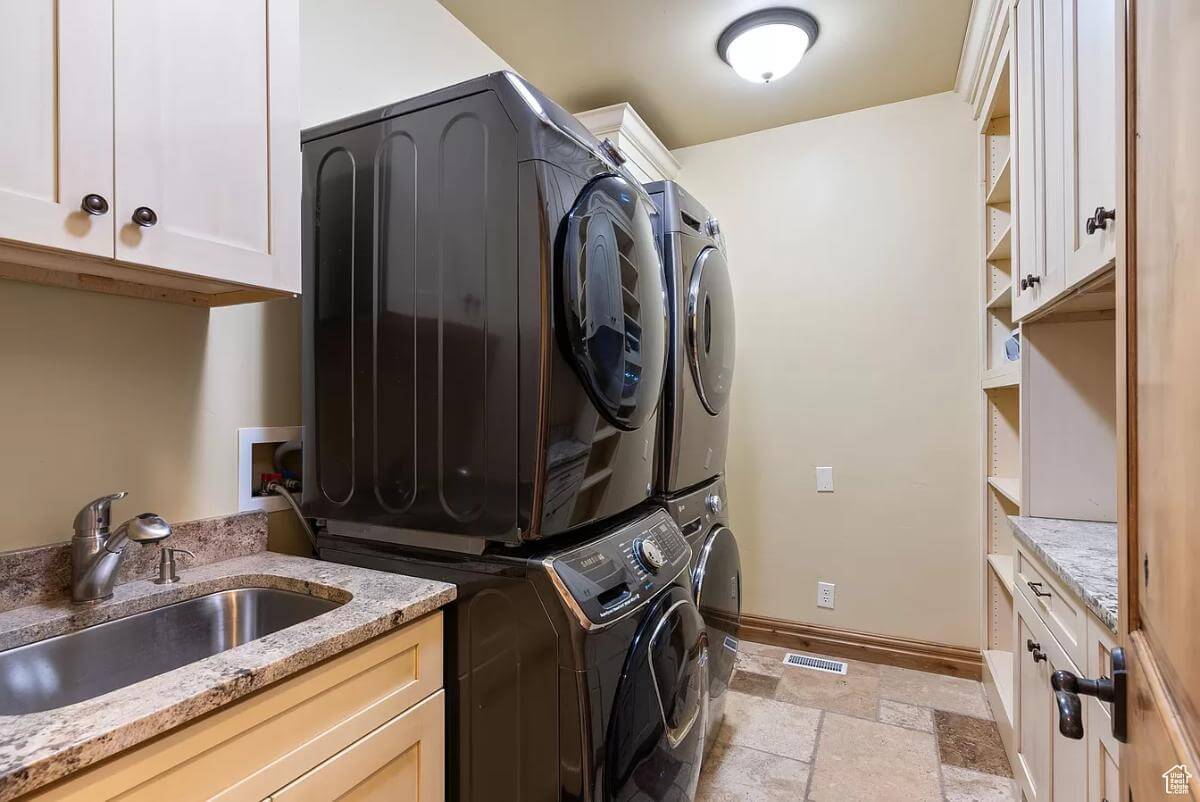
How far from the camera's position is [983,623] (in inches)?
101

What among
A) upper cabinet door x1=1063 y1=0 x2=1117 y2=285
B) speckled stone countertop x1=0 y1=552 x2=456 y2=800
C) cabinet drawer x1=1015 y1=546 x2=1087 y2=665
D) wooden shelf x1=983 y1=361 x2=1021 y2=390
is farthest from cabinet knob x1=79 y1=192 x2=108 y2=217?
wooden shelf x1=983 y1=361 x2=1021 y2=390

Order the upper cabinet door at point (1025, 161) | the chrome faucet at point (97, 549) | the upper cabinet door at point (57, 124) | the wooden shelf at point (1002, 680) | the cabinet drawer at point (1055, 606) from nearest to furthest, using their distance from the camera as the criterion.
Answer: the upper cabinet door at point (57, 124) → the chrome faucet at point (97, 549) → the cabinet drawer at point (1055, 606) → the upper cabinet door at point (1025, 161) → the wooden shelf at point (1002, 680)

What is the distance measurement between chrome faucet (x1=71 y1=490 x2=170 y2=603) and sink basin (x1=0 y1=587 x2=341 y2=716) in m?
0.07

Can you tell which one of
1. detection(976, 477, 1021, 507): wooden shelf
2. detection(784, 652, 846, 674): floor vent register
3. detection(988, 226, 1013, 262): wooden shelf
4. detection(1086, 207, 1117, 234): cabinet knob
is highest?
detection(988, 226, 1013, 262): wooden shelf

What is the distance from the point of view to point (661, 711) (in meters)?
1.29

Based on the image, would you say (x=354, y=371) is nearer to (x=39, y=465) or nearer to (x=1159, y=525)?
(x=39, y=465)

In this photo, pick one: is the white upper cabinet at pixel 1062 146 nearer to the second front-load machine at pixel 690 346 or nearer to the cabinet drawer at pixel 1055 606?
the cabinet drawer at pixel 1055 606

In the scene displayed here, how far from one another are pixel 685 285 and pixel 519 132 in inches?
35.1

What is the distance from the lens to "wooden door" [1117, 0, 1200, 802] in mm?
431

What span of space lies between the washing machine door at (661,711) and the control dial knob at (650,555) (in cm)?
7

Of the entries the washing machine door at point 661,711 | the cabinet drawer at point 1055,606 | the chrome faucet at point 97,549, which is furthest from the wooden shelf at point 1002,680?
the chrome faucet at point 97,549

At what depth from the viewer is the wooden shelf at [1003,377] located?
6.32 feet

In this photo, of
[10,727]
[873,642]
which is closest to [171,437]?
[10,727]

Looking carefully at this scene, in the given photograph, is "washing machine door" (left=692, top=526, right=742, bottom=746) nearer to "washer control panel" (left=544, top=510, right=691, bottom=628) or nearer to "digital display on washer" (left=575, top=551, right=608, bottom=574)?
"washer control panel" (left=544, top=510, right=691, bottom=628)
